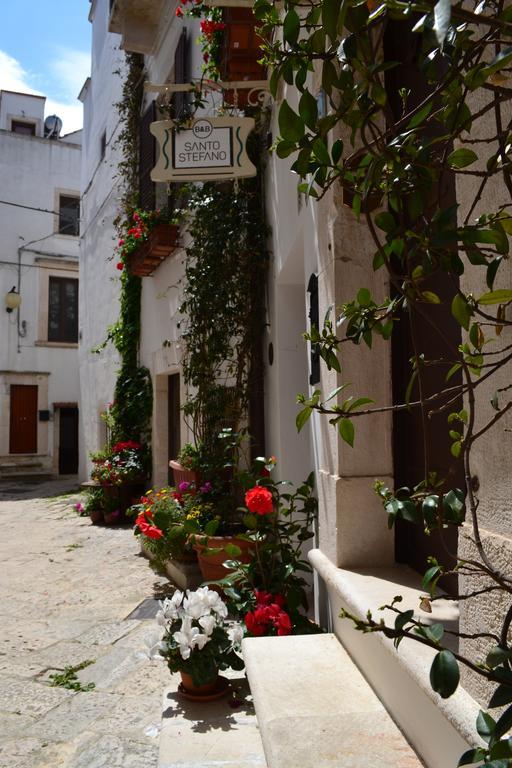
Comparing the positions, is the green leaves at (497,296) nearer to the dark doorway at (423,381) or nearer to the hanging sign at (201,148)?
the dark doorway at (423,381)

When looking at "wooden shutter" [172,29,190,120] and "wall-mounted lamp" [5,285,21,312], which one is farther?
"wall-mounted lamp" [5,285,21,312]

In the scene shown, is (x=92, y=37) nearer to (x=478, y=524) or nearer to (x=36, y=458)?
(x=36, y=458)

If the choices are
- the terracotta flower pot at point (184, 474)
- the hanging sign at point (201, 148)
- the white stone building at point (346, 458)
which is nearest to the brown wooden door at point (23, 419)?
the white stone building at point (346, 458)

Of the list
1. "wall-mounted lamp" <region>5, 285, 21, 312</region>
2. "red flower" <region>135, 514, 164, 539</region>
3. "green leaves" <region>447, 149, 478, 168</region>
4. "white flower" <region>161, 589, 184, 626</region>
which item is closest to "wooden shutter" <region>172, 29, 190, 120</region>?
"red flower" <region>135, 514, 164, 539</region>

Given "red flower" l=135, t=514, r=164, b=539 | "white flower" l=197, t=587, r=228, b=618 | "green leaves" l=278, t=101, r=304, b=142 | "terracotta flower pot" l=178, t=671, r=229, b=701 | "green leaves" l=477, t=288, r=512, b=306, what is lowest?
"terracotta flower pot" l=178, t=671, r=229, b=701

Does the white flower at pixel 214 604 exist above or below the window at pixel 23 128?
below

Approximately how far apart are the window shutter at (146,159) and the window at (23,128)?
12882mm

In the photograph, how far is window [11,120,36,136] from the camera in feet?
65.0

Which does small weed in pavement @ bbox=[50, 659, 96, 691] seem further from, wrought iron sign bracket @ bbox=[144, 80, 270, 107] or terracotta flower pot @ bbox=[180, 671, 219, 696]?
wrought iron sign bracket @ bbox=[144, 80, 270, 107]

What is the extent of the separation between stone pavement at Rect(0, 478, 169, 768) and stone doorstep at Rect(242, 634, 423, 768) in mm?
814

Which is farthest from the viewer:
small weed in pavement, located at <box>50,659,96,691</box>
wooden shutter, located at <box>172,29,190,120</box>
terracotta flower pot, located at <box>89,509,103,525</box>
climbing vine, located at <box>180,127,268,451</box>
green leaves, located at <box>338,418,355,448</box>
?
terracotta flower pot, located at <box>89,509,103,525</box>

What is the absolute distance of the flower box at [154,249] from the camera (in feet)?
23.0

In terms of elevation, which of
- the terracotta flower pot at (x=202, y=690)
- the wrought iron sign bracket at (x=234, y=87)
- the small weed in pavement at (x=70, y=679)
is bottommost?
the small weed in pavement at (x=70, y=679)

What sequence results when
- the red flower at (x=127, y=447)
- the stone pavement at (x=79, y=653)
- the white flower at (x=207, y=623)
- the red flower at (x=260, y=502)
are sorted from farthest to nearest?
the red flower at (x=127, y=447) < the red flower at (x=260, y=502) < the white flower at (x=207, y=623) < the stone pavement at (x=79, y=653)
